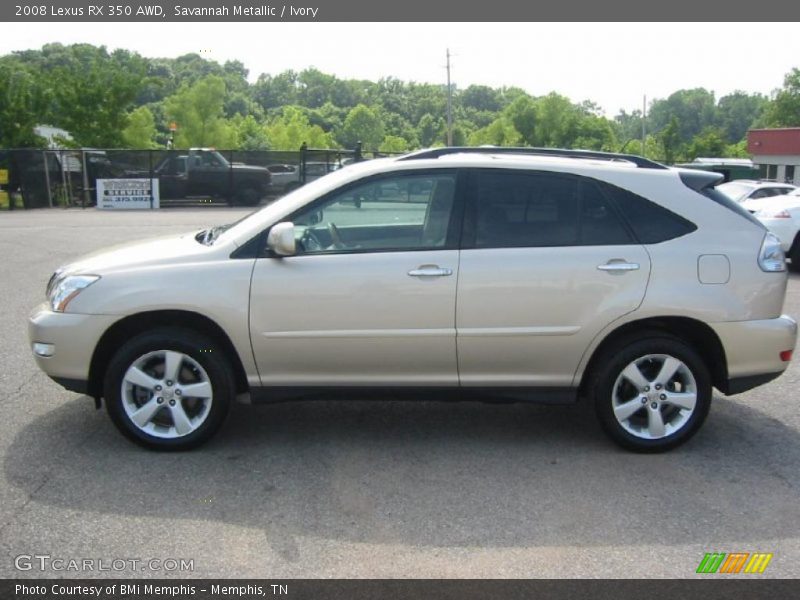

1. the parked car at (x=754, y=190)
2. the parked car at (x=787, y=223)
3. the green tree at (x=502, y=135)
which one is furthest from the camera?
the green tree at (x=502, y=135)

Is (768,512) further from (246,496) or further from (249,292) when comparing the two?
(249,292)

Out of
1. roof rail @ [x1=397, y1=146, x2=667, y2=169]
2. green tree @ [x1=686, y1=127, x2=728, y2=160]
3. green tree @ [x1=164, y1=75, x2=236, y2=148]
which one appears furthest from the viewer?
green tree @ [x1=686, y1=127, x2=728, y2=160]

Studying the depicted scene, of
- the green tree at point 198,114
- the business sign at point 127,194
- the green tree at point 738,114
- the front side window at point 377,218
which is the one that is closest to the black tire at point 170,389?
the front side window at point 377,218

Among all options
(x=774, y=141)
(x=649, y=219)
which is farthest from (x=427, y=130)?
(x=649, y=219)

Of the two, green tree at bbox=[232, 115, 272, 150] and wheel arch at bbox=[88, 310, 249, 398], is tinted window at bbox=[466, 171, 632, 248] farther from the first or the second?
green tree at bbox=[232, 115, 272, 150]

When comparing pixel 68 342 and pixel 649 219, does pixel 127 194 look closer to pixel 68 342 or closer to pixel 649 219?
pixel 68 342

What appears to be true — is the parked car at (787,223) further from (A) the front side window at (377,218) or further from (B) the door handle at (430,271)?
(B) the door handle at (430,271)

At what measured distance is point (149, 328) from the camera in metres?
5.15

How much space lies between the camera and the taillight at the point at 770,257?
516 cm

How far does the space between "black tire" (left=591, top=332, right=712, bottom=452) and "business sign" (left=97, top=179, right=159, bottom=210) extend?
27.8 meters

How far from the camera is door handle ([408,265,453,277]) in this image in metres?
5.00

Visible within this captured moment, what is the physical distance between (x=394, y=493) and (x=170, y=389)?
1.50 m

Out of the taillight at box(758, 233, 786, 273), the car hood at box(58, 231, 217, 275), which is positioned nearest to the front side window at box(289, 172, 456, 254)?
the car hood at box(58, 231, 217, 275)

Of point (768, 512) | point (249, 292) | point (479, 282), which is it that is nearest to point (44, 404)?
point (249, 292)
